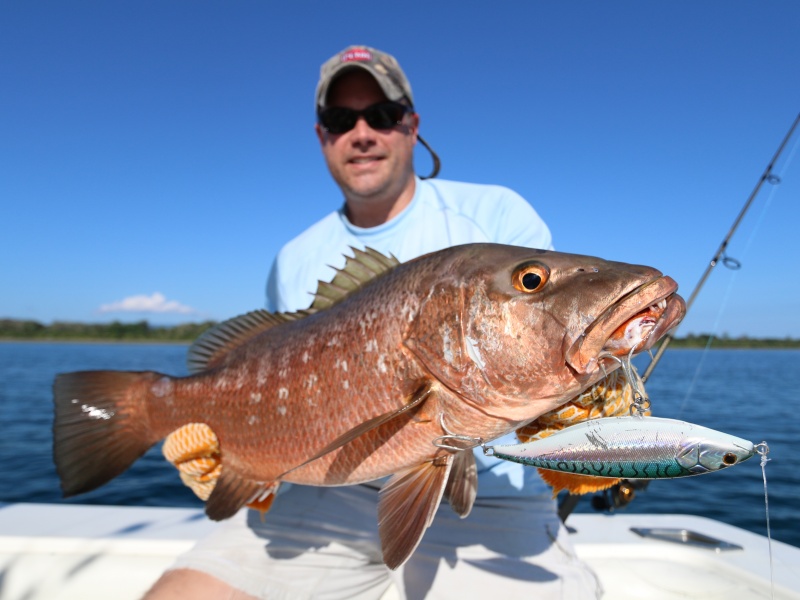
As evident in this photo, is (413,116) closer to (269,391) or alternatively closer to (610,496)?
(269,391)

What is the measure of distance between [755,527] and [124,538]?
786 centimetres

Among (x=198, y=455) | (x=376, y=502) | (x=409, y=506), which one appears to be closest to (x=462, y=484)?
(x=409, y=506)

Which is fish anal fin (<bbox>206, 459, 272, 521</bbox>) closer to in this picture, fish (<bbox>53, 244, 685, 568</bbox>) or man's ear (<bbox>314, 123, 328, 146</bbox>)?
fish (<bbox>53, 244, 685, 568</bbox>)

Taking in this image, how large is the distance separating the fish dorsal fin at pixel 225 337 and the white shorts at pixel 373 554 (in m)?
1.06

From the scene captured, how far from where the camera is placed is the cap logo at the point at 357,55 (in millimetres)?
3611

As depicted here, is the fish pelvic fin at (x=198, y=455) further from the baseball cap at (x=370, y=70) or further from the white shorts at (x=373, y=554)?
the baseball cap at (x=370, y=70)

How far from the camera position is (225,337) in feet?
9.70

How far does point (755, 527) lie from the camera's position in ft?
24.3

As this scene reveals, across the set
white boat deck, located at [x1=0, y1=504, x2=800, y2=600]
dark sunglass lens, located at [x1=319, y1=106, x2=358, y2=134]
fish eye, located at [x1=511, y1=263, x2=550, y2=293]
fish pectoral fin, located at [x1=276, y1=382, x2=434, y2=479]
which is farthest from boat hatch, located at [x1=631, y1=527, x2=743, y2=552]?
dark sunglass lens, located at [x1=319, y1=106, x2=358, y2=134]

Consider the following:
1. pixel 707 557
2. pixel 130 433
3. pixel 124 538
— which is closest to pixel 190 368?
pixel 130 433

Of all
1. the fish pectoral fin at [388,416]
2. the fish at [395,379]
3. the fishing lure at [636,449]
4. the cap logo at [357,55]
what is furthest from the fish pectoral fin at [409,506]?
the cap logo at [357,55]

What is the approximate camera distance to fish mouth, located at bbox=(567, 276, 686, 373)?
5.06 feet

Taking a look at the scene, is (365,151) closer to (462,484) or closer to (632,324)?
(462,484)

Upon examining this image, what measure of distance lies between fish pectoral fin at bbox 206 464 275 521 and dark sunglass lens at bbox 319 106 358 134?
230 centimetres
